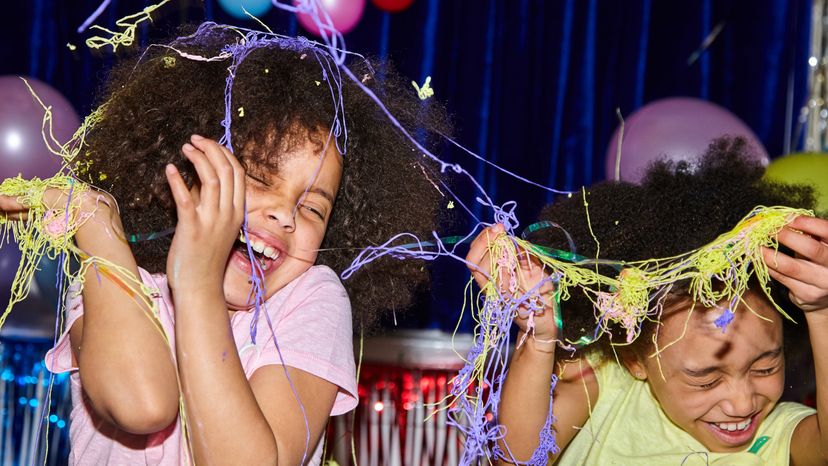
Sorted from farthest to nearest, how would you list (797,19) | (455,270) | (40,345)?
(797,19), (455,270), (40,345)

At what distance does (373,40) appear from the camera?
10.7ft

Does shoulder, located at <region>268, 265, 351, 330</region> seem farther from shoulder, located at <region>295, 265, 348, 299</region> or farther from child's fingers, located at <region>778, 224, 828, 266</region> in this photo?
child's fingers, located at <region>778, 224, 828, 266</region>

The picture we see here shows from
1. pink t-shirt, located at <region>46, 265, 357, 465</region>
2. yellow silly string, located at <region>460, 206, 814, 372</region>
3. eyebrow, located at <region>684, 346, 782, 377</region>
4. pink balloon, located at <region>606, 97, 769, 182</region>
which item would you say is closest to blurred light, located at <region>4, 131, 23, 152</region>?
pink t-shirt, located at <region>46, 265, 357, 465</region>

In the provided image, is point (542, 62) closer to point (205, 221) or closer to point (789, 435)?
point (789, 435)

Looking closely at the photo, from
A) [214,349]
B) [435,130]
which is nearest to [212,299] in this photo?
[214,349]

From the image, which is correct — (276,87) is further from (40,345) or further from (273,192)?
(40,345)

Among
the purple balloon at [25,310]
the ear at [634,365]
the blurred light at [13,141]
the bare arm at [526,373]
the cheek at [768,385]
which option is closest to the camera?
the bare arm at [526,373]

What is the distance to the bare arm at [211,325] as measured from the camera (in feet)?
3.89

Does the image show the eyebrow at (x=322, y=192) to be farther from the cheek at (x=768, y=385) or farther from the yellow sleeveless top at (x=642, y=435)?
the cheek at (x=768, y=385)

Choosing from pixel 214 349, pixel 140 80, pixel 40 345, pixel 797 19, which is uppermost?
pixel 797 19

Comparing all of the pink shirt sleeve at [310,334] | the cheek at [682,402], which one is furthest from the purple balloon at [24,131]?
the cheek at [682,402]

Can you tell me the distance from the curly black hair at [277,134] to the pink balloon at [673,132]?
1027mm

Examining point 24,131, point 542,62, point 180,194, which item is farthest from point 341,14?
point 180,194

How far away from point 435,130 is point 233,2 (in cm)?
150
